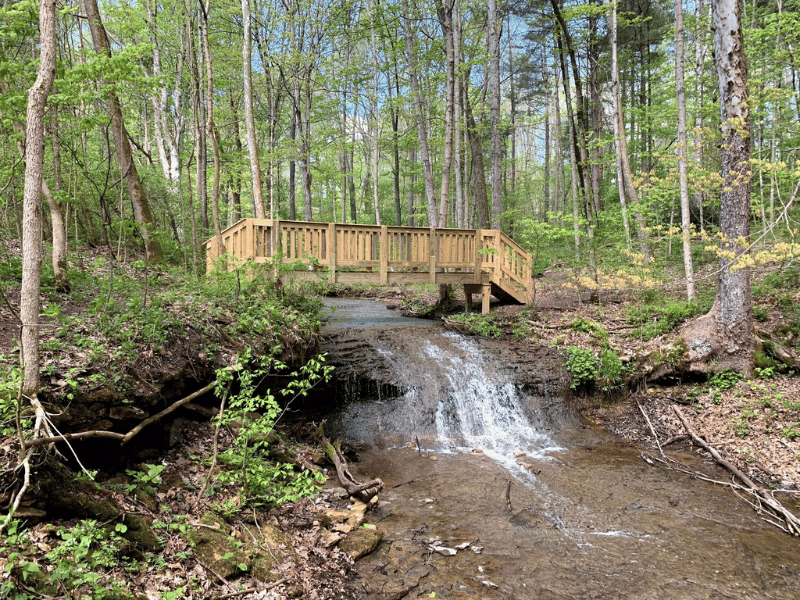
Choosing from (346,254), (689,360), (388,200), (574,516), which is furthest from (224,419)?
Result: (388,200)

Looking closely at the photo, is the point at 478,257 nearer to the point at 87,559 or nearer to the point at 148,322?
the point at 148,322

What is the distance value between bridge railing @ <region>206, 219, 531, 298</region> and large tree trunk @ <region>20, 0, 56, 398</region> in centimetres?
464

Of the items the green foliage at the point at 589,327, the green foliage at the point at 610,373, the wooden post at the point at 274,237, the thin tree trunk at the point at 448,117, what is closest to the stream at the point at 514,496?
the green foliage at the point at 610,373

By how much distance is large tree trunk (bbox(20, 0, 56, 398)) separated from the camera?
3098 millimetres

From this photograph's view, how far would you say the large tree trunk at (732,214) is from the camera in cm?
700

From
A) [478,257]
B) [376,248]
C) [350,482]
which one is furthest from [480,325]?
[350,482]

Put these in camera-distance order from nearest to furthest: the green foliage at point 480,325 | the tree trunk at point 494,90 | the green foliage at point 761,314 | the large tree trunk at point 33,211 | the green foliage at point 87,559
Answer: the green foliage at point 87,559 → the large tree trunk at point 33,211 → the green foliage at point 761,314 → the green foliage at point 480,325 → the tree trunk at point 494,90

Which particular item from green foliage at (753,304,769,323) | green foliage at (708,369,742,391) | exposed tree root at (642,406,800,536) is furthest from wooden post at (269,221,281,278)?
green foliage at (753,304,769,323)

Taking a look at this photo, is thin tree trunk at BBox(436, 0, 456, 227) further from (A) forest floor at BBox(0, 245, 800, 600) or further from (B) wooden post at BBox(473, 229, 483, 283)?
(A) forest floor at BBox(0, 245, 800, 600)

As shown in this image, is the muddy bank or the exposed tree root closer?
the muddy bank

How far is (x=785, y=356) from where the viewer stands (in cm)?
727

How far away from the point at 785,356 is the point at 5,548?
32.6 ft

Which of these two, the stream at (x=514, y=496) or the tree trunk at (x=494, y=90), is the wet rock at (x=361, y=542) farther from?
the tree trunk at (x=494, y=90)

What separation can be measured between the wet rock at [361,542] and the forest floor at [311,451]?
118mm
